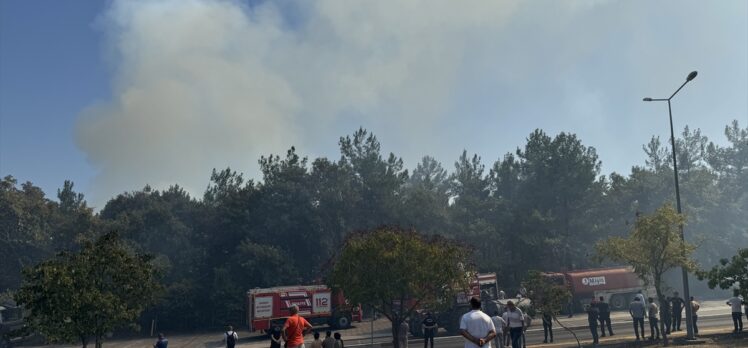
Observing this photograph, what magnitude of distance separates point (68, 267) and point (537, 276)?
16768 millimetres

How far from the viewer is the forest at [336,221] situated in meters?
55.0

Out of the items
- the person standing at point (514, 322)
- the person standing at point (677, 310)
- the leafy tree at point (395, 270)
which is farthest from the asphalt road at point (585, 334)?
the leafy tree at point (395, 270)

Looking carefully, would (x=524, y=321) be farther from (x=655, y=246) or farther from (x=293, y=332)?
(x=293, y=332)

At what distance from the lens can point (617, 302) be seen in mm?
46375

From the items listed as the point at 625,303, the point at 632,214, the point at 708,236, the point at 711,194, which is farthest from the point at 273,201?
the point at 711,194

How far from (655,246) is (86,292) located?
65.9 feet

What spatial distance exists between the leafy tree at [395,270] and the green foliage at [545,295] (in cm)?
316

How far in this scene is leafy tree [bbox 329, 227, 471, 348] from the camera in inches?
891

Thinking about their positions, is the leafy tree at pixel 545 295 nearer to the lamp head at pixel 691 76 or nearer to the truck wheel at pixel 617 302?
the lamp head at pixel 691 76

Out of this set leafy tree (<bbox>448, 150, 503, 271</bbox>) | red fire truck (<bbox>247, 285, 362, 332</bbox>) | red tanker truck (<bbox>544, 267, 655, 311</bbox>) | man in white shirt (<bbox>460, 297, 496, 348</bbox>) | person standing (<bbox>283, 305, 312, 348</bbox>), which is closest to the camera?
man in white shirt (<bbox>460, 297, 496, 348</bbox>)

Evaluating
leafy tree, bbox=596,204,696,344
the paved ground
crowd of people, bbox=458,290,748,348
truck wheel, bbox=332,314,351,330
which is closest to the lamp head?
leafy tree, bbox=596,204,696,344

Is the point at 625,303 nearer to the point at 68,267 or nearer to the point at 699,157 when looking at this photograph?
the point at 68,267

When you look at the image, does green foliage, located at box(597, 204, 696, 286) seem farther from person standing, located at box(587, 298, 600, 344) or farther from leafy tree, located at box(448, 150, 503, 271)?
leafy tree, located at box(448, 150, 503, 271)

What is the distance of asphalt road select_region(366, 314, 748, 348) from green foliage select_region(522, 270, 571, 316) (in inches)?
105
